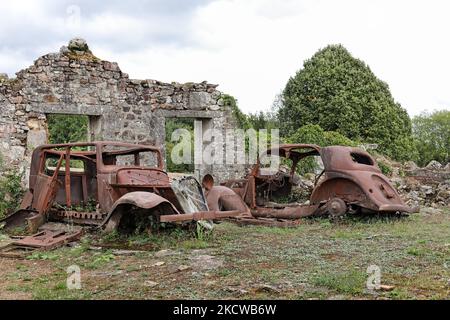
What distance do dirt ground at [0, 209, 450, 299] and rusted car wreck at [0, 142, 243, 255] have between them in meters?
0.32

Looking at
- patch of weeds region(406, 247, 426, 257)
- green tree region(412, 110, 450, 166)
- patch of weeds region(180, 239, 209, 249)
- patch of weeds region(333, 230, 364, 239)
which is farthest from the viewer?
green tree region(412, 110, 450, 166)

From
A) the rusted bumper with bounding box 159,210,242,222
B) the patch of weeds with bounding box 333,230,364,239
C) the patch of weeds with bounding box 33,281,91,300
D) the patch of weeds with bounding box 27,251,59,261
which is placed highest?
the rusted bumper with bounding box 159,210,242,222

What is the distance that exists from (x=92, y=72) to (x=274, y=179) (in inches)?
185

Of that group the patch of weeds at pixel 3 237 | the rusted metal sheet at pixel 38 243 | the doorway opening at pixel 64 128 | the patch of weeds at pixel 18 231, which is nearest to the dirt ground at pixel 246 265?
the rusted metal sheet at pixel 38 243

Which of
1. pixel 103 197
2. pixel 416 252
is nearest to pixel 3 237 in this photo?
pixel 103 197

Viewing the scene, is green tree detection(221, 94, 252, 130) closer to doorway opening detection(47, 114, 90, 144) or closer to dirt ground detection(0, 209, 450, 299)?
dirt ground detection(0, 209, 450, 299)

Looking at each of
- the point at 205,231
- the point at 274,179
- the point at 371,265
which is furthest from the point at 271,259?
the point at 274,179

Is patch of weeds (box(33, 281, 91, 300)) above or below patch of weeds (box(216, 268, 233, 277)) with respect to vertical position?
below

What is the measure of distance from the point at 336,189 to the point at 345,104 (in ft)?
27.6

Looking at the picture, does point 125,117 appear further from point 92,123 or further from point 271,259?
point 271,259

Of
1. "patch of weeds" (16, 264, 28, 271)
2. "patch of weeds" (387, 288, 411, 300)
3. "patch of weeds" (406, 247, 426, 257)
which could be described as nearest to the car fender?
"patch of weeds" (16, 264, 28, 271)

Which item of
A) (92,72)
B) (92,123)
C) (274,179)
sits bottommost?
(274,179)

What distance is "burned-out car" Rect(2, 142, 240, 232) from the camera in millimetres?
7379

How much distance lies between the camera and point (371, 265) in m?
5.73
